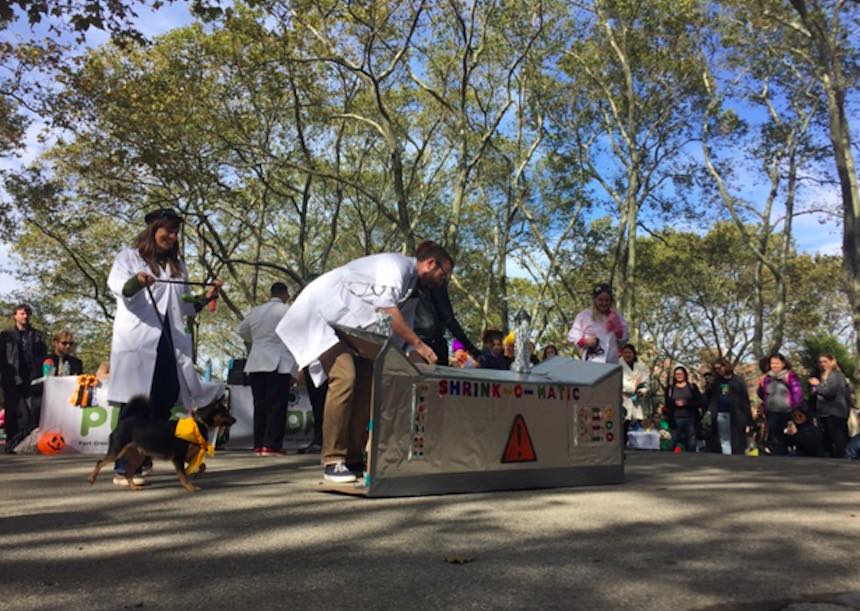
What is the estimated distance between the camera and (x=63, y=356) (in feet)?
33.8

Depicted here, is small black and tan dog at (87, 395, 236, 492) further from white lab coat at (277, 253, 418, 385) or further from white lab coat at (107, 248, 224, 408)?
white lab coat at (277, 253, 418, 385)

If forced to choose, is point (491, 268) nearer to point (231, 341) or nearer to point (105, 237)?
point (105, 237)

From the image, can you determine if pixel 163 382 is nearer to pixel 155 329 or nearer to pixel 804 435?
pixel 155 329

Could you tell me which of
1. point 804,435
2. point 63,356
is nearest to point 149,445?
point 63,356

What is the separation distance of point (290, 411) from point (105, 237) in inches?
937

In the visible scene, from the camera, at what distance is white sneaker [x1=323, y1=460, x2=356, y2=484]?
4973mm

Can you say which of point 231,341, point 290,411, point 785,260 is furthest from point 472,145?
point 231,341

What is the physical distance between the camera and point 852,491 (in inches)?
202

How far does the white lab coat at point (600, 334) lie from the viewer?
764 centimetres

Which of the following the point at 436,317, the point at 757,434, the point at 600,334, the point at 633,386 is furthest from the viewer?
the point at 757,434

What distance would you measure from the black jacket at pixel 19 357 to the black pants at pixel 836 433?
1036 centimetres

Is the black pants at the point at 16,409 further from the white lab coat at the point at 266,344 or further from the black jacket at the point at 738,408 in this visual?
the black jacket at the point at 738,408

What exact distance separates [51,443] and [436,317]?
580 centimetres

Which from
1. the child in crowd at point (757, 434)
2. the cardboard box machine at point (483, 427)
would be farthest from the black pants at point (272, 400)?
the child in crowd at point (757, 434)
